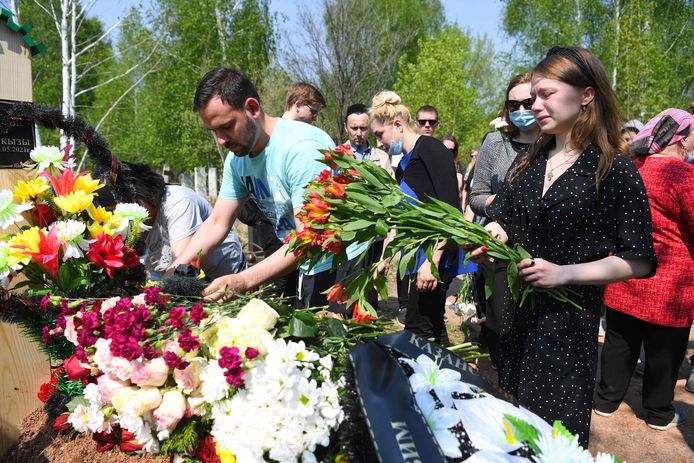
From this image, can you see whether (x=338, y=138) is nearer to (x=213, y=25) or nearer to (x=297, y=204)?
(x=213, y=25)

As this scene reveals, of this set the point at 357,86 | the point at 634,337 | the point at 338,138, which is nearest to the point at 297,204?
the point at 634,337

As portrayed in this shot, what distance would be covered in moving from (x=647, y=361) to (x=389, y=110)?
226 centimetres

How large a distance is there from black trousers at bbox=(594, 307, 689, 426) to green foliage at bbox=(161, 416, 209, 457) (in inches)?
119

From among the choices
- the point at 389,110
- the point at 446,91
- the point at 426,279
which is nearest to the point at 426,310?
the point at 426,279

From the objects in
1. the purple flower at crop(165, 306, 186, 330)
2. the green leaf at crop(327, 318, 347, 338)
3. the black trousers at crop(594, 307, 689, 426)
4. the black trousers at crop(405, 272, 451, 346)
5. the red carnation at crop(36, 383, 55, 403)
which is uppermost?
the purple flower at crop(165, 306, 186, 330)

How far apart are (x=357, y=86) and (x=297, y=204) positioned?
577 inches

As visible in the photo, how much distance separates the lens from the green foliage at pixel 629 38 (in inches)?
510

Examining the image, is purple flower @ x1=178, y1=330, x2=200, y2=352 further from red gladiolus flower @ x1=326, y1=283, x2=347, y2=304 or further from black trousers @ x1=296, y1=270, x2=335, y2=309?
black trousers @ x1=296, y1=270, x2=335, y2=309

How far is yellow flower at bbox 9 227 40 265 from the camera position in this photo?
1.62m

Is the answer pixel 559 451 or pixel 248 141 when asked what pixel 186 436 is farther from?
pixel 248 141

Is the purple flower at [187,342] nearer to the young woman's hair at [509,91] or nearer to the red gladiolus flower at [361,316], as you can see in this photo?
the red gladiolus flower at [361,316]

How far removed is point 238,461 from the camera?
3.86ft

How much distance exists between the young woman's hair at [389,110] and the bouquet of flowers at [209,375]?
2.02 m

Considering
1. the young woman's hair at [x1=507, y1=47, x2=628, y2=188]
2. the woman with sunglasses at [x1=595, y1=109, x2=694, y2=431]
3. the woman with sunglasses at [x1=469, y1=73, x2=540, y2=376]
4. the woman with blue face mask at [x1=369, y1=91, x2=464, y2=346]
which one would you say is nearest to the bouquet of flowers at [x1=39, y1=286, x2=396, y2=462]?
the young woman's hair at [x1=507, y1=47, x2=628, y2=188]
